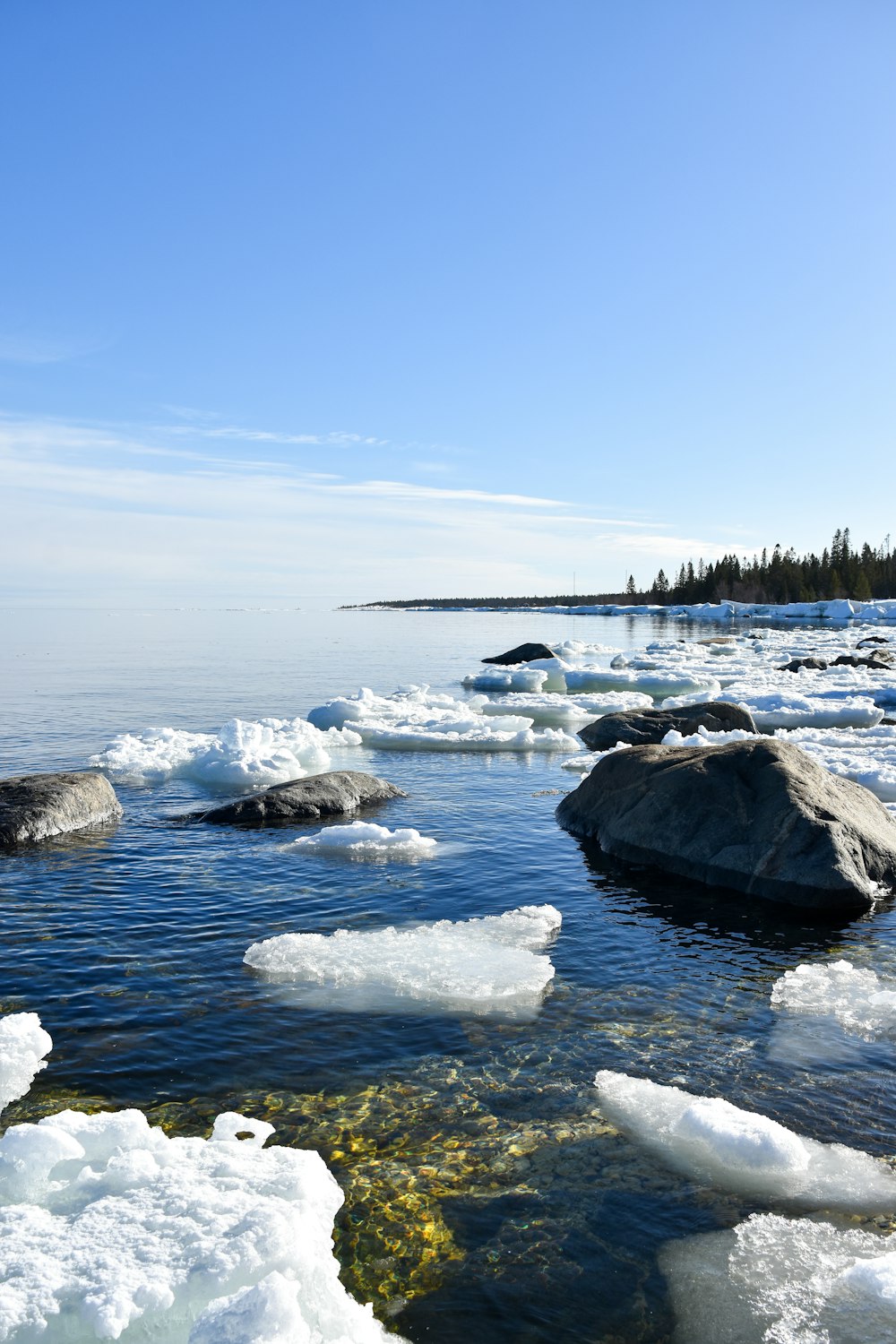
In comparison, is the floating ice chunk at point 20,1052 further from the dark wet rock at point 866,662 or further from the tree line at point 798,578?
the tree line at point 798,578

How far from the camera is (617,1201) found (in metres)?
5.17

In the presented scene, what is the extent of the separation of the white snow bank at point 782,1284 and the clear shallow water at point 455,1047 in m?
0.15

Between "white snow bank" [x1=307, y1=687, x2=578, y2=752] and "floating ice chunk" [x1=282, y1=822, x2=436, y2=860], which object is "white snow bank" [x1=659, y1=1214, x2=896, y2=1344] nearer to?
"floating ice chunk" [x1=282, y1=822, x2=436, y2=860]

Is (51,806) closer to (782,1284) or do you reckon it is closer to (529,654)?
(782,1284)

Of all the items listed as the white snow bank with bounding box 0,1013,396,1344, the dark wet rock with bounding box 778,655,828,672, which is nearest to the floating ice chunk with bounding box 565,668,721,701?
the dark wet rock with bounding box 778,655,828,672

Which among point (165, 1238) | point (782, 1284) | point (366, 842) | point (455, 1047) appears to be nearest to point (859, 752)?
point (366, 842)

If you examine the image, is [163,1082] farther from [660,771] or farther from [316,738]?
[316,738]

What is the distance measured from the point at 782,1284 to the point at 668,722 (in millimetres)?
16575

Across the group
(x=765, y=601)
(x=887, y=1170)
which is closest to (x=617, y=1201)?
(x=887, y=1170)

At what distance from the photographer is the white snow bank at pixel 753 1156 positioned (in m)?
5.22

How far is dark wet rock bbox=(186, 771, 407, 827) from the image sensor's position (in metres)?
14.7

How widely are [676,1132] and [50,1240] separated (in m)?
3.70

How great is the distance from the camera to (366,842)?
13.0m

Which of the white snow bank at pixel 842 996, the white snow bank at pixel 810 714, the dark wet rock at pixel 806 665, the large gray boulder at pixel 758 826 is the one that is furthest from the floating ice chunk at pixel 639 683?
the white snow bank at pixel 842 996
